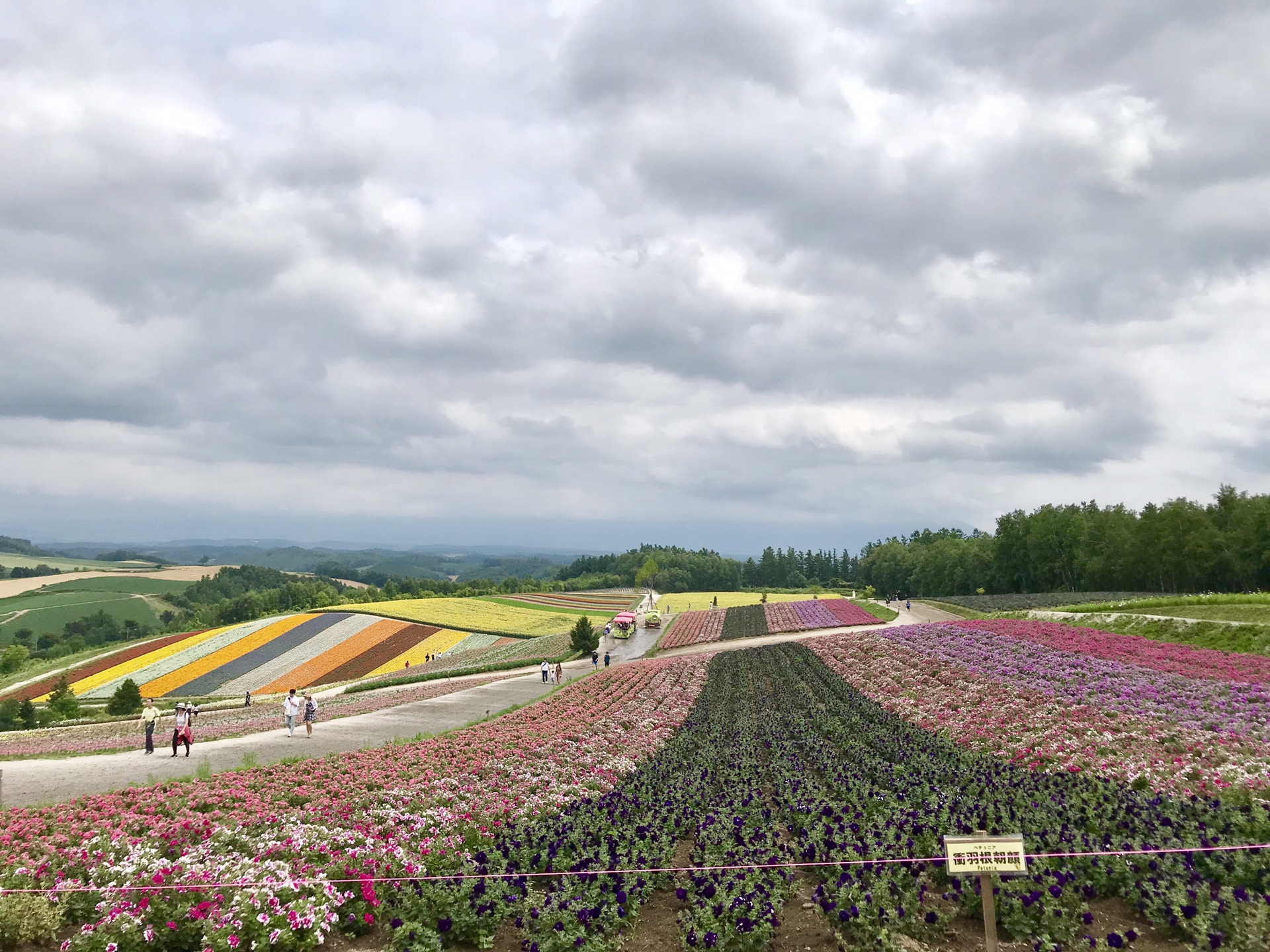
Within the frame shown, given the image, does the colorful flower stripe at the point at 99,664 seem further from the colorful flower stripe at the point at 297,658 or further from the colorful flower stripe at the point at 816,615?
the colorful flower stripe at the point at 816,615

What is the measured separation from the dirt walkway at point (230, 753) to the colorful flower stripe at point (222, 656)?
30241 millimetres

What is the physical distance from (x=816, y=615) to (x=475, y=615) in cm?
3967

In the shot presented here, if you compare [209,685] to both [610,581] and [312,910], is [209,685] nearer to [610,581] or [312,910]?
[312,910]

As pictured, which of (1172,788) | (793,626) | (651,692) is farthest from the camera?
(793,626)

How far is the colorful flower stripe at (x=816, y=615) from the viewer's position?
194 ft

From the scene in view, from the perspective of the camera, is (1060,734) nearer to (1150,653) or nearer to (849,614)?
(1150,653)

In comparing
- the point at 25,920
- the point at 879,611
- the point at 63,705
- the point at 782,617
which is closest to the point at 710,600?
the point at 782,617

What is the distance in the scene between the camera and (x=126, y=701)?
129 feet

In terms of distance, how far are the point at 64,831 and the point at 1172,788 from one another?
16918 mm

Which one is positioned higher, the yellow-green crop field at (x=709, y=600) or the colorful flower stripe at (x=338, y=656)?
the yellow-green crop field at (x=709, y=600)

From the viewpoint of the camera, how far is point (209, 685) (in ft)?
170

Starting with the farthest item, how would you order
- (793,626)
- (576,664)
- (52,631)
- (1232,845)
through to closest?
(52,631) → (793,626) → (576,664) → (1232,845)

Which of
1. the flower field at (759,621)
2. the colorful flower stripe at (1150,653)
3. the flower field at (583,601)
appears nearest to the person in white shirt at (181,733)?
the colorful flower stripe at (1150,653)

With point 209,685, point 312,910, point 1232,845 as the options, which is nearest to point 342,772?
point 312,910
